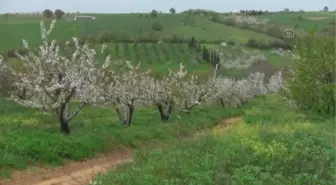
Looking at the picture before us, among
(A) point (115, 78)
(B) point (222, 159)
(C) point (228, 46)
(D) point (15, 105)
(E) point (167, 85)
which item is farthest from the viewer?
(C) point (228, 46)

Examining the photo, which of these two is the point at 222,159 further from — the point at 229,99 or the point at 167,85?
the point at 229,99

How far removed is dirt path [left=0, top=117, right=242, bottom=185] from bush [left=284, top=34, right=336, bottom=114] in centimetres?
1722

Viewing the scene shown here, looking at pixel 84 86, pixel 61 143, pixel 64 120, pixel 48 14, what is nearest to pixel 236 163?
pixel 61 143

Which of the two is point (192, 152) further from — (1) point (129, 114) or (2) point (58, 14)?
(2) point (58, 14)

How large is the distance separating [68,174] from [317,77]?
21374mm

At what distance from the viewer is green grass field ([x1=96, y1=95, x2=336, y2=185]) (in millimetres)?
12711

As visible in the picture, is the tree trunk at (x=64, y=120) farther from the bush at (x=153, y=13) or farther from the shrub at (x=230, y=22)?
the bush at (x=153, y=13)

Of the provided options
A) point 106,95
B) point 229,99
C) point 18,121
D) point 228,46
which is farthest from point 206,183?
point 228,46

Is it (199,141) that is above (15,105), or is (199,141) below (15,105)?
above

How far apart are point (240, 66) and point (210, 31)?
→ 26322mm

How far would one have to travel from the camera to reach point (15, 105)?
145 feet

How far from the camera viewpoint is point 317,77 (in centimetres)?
3394

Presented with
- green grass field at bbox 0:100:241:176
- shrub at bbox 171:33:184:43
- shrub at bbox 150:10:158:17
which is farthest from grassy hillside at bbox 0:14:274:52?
green grass field at bbox 0:100:241:176

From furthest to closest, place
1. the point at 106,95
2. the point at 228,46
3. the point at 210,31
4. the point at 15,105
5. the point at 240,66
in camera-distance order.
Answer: the point at 210,31 → the point at 228,46 → the point at 240,66 → the point at 15,105 → the point at 106,95
